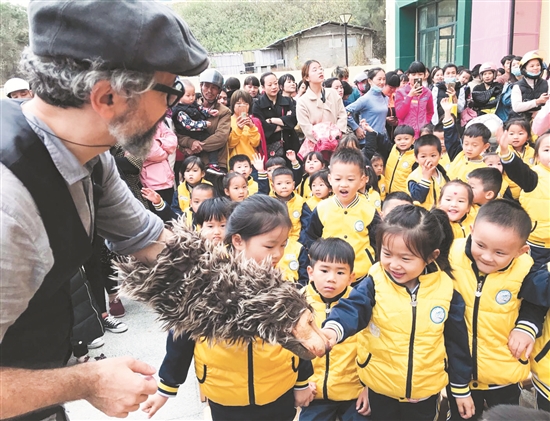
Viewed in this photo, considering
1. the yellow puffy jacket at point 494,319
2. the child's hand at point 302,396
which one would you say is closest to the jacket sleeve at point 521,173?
the yellow puffy jacket at point 494,319

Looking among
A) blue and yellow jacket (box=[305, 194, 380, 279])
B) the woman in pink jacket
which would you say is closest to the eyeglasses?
blue and yellow jacket (box=[305, 194, 380, 279])

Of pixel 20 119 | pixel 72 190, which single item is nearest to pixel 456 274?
pixel 72 190

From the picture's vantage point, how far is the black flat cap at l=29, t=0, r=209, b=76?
96 centimetres

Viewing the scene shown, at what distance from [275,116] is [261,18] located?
30396 millimetres

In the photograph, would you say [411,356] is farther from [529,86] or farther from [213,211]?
[529,86]

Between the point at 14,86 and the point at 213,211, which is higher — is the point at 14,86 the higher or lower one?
the higher one

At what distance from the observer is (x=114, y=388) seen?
3.18ft

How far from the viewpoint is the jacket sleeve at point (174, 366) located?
164cm

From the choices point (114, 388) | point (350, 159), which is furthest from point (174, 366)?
point (350, 159)

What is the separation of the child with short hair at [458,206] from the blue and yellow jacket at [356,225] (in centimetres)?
47

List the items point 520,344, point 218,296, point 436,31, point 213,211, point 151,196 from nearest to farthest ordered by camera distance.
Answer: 1. point 218,296
2. point 520,344
3. point 213,211
4. point 151,196
5. point 436,31

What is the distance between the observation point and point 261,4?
1320 inches

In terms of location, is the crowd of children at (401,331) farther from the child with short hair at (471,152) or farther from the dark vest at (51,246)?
the child with short hair at (471,152)

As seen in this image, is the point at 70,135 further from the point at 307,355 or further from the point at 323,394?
the point at 323,394
